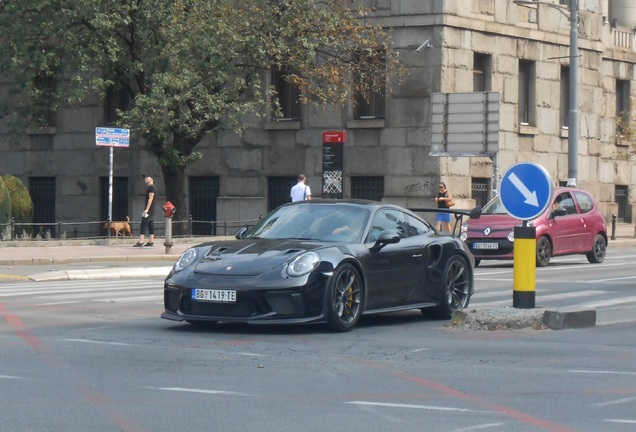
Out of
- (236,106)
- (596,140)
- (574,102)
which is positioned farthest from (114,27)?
(596,140)

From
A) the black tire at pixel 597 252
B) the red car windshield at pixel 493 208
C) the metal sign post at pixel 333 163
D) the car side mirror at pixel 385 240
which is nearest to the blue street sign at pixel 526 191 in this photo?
the car side mirror at pixel 385 240

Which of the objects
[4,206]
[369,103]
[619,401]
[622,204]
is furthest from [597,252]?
[622,204]

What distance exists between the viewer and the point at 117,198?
45.7 meters

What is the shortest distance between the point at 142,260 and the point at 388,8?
13.8m

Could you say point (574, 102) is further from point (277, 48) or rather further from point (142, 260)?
point (142, 260)

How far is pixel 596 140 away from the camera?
46812 millimetres

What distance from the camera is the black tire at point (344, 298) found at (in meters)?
13.6

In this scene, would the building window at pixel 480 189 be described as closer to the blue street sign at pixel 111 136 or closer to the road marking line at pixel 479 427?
the blue street sign at pixel 111 136

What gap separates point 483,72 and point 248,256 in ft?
95.7

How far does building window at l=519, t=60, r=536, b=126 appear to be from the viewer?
43.6 meters

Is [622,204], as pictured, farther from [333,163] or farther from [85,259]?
[85,259]

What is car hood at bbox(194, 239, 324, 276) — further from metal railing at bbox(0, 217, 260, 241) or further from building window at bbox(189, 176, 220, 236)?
building window at bbox(189, 176, 220, 236)

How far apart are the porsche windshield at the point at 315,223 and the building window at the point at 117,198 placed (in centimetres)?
3050

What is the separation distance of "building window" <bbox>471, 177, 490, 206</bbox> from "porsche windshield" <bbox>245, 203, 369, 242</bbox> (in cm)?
2620
